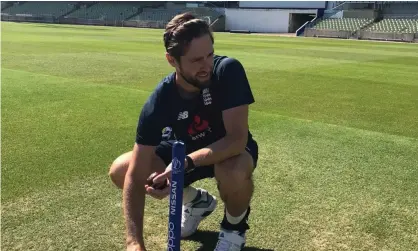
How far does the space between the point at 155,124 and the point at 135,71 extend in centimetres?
989

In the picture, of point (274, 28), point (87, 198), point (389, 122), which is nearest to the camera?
point (87, 198)

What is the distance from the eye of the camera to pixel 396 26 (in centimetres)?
4225

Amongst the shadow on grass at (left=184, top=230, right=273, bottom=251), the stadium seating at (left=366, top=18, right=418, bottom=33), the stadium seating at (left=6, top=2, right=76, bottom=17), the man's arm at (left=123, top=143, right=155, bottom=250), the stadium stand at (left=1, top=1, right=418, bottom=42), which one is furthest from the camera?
the stadium seating at (left=6, top=2, right=76, bottom=17)

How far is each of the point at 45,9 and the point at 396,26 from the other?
55068mm

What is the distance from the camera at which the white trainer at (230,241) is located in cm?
316

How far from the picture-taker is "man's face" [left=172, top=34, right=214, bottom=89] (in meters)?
2.67

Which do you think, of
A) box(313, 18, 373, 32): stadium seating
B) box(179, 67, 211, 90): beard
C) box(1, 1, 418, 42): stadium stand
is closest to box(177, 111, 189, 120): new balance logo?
box(179, 67, 211, 90): beard

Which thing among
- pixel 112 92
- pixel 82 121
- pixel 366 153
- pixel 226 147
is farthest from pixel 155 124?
pixel 112 92

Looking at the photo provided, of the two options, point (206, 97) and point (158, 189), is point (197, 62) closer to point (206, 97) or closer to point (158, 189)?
point (206, 97)

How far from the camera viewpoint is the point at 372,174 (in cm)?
481

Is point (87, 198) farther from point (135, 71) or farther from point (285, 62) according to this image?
point (285, 62)

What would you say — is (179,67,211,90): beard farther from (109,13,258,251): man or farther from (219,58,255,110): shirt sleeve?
(219,58,255,110): shirt sleeve

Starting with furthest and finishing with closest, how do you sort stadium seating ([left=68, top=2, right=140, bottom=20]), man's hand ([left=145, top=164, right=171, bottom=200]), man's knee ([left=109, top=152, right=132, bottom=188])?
stadium seating ([left=68, top=2, right=140, bottom=20]) → man's knee ([left=109, top=152, right=132, bottom=188]) → man's hand ([left=145, top=164, right=171, bottom=200])

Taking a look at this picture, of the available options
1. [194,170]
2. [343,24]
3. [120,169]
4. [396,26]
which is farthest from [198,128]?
[343,24]
